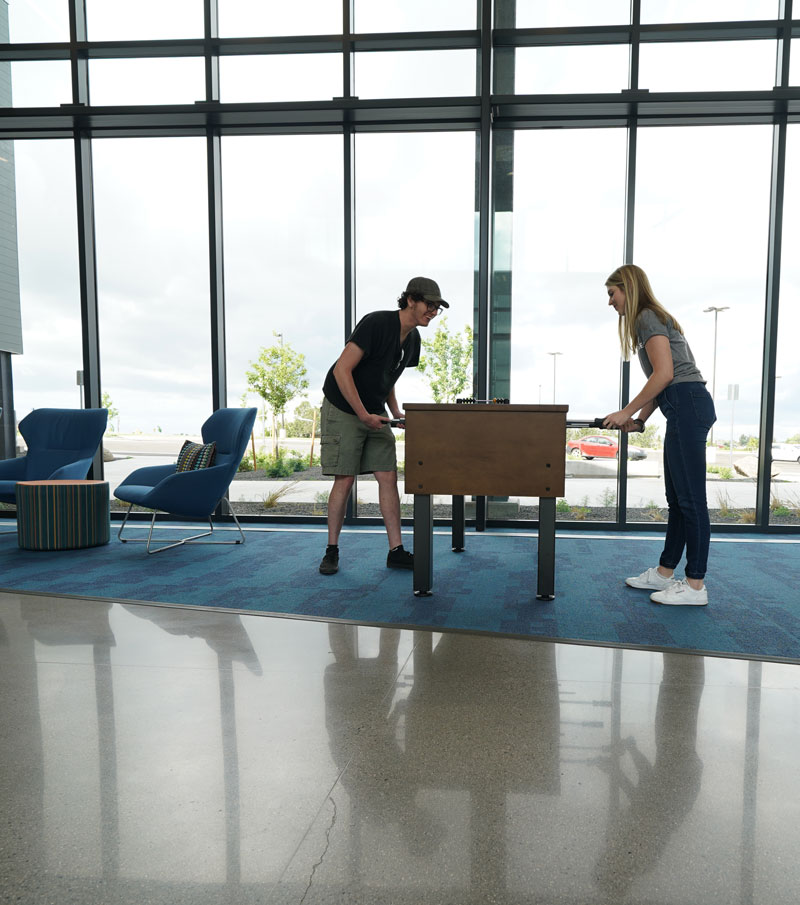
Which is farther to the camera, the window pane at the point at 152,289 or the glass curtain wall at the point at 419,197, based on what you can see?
the window pane at the point at 152,289

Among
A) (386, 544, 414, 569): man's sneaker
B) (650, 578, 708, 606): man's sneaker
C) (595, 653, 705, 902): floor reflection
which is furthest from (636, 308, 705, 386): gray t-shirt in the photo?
(386, 544, 414, 569): man's sneaker

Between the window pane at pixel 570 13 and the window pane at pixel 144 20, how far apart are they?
2.51 meters

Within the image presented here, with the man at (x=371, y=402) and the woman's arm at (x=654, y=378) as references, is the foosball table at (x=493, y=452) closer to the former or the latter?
the woman's arm at (x=654, y=378)

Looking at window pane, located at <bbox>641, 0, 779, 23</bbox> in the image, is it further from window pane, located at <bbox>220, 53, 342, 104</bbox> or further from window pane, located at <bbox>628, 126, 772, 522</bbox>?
window pane, located at <bbox>220, 53, 342, 104</bbox>

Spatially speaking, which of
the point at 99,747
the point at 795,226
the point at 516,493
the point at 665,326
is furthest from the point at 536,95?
the point at 99,747

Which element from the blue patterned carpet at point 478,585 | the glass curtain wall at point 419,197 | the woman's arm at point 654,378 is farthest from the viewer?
the glass curtain wall at point 419,197

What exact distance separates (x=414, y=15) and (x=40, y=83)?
300cm

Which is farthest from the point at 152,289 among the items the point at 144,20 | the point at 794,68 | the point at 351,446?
the point at 794,68

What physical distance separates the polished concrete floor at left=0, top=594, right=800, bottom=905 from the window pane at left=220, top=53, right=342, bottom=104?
174 inches

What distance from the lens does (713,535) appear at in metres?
4.89

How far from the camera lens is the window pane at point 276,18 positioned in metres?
5.13

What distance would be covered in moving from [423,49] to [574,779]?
5199 mm

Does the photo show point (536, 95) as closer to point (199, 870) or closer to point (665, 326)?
point (665, 326)

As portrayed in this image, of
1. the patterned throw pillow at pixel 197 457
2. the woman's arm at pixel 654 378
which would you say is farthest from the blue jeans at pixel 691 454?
the patterned throw pillow at pixel 197 457
